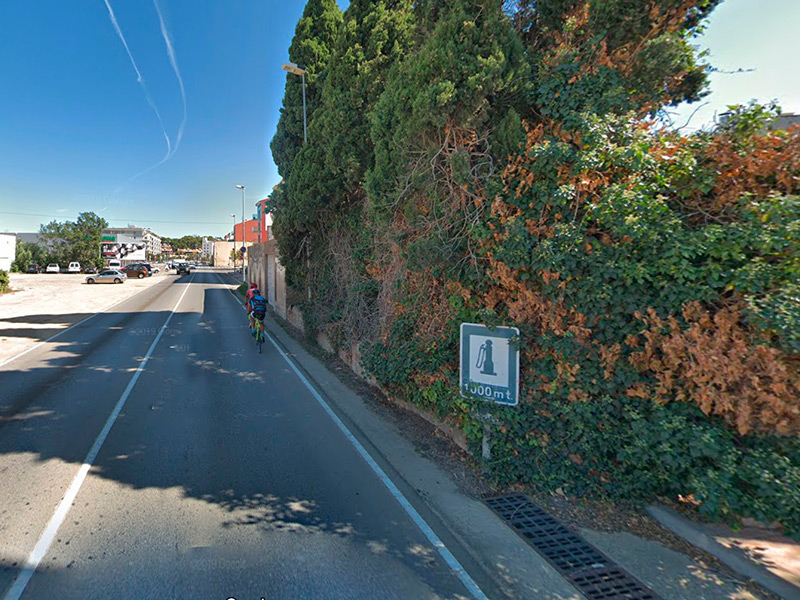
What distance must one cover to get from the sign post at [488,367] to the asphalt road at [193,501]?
4.54 ft

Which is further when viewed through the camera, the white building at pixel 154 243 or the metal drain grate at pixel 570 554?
the white building at pixel 154 243

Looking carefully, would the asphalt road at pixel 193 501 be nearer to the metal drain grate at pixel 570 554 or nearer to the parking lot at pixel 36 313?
the metal drain grate at pixel 570 554

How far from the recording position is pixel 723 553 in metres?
3.14

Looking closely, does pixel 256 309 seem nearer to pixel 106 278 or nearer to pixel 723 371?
pixel 723 371

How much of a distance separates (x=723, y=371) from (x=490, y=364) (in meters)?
2.02

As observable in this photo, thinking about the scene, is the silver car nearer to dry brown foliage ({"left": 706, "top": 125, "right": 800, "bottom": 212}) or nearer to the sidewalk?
the sidewalk

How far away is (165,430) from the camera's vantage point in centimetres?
578

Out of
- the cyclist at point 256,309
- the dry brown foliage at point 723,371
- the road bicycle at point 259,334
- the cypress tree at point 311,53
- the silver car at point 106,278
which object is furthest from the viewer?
the silver car at point 106,278

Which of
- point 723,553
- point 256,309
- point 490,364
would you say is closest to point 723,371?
point 723,553

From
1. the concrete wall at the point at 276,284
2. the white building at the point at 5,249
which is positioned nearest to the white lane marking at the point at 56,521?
the concrete wall at the point at 276,284

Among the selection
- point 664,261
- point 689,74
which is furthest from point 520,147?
point 689,74

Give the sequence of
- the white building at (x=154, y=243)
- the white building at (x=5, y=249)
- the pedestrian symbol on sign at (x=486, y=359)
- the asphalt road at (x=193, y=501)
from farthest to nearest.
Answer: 1. the white building at (x=154, y=243)
2. the white building at (x=5, y=249)
3. the pedestrian symbol on sign at (x=486, y=359)
4. the asphalt road at (x=193, y=501)

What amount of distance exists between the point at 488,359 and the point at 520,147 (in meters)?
2.37

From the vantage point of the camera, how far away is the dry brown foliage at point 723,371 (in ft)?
9.07
